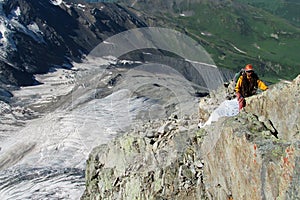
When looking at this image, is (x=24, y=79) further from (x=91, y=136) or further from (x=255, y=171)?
(x=255, y=171)

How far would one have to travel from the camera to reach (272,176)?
15203 mm

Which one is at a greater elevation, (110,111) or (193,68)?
(193,68)

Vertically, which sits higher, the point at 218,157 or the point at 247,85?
the point at 247,85

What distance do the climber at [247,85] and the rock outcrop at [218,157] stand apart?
0.43 metres

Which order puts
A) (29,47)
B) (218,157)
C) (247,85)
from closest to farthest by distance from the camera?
1. (218,157)
2. (247,85)
3. (29,47)

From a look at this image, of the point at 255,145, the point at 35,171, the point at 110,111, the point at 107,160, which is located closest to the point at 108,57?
the point at 110,111

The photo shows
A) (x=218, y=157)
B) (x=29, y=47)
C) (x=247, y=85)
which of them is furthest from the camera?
(x=29, y=47)

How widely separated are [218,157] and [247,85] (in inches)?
151

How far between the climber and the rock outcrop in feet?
1.40

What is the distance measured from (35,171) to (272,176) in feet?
145

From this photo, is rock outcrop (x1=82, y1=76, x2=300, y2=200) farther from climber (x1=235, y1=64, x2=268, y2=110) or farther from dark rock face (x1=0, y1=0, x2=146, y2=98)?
dark rock face (x1=0, y1=0, x2=146, y2=98)

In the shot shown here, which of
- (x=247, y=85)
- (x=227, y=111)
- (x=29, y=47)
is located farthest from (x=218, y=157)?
(x=29, y=47)

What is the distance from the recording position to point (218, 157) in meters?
18.8

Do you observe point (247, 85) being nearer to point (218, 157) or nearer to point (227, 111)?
point (227, 111)
